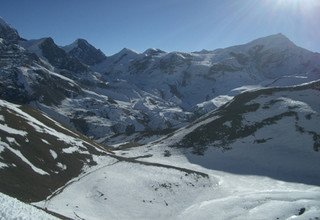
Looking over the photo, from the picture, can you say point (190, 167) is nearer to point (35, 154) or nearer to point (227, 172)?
point (227, 172)

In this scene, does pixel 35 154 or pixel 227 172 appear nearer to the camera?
pixel 35 154

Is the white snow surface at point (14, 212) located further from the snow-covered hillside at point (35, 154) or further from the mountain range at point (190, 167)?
the snow-covered hillside at point (35, 154)

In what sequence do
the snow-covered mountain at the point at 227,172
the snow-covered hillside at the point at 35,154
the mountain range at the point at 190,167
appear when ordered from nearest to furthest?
the snow-covered mountain at the point at 227,172 < the mountain range at the point at 190,167 < the snow-covered hillside at the point at 35,154

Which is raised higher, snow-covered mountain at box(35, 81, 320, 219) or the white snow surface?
the white snow surface

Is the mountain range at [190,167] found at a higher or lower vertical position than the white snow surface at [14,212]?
lower

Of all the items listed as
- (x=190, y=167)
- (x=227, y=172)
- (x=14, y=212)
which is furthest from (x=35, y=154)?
(x=14, y=212)

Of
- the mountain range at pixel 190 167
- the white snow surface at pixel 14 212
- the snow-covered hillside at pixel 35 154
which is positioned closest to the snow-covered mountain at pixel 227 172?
the mountain range at pixel 190 167

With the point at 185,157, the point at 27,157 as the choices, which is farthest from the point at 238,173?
the point at 27,157

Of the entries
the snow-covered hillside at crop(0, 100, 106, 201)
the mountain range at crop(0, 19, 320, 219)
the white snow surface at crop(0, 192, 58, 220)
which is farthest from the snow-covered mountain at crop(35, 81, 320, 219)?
the white snow surface at crop(0, 192, 58, 220)

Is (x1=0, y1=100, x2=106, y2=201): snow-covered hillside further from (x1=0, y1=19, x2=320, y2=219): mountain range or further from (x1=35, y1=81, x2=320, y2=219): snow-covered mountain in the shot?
(x1=35, y1=81, x2=320, y2=219): snow-covered mountain

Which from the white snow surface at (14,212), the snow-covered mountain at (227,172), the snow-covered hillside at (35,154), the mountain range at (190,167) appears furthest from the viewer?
the snow-covered hillside at (35,154)

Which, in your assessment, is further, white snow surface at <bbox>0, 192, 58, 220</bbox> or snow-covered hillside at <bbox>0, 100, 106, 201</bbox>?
snow-covered hillside at <bbox>0, 100, 106, 201</bbox>
